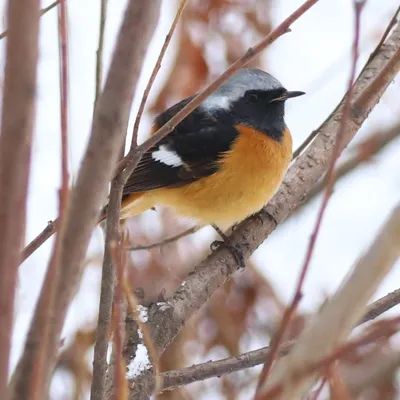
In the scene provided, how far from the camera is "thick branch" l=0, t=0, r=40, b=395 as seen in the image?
2.87 ft

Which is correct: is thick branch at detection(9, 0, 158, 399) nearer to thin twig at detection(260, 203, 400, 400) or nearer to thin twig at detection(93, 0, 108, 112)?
thin twig at detection(260, 203, 400, 400)

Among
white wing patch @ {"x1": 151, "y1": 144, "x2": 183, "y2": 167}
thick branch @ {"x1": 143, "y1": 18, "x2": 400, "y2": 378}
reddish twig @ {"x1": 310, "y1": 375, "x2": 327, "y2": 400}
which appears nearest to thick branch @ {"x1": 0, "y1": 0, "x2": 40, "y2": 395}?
reddish twig @ {"x1": 310, "y1": 375, "x2": 327, "y2": 400}

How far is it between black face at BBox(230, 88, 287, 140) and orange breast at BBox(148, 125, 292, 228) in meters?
0.07

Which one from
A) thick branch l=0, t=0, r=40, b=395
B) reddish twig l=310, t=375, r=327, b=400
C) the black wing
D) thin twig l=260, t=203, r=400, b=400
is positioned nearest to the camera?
thick branch l=0, t=0, r=40, b=395

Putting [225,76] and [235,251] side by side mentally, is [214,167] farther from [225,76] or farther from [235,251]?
[225,76]

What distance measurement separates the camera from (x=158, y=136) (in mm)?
1605

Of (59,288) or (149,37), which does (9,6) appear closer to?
(149,37)

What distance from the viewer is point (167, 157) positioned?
3.54 meters

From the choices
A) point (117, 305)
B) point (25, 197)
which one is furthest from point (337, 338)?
point (25, 197)

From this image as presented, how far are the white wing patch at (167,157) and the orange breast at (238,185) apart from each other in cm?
14

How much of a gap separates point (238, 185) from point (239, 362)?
64.6 inches

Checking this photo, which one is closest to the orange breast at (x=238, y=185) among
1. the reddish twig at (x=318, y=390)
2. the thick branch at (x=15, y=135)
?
the reddish twig at (x=318, y=390)

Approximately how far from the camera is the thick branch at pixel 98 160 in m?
1.04

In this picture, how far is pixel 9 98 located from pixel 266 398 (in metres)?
0.57
